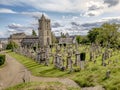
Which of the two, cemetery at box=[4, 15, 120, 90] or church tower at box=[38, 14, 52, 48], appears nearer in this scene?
cemetery at box=[4, 15, 120, 90]

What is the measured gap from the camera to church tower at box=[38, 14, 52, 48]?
9394cm

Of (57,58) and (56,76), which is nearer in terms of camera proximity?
(56,76)

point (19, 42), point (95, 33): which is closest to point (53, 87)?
point (95, 33)

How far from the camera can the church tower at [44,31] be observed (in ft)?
308

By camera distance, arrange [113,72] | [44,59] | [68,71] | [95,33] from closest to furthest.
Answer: [113,72] < [68,71] < [44,59] < [95,33]

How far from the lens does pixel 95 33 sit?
9231cm

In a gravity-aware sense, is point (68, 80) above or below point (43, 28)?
below

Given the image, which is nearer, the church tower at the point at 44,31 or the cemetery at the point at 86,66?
the cemetery at the point at 86,66

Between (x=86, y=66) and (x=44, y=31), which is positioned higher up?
(x=44, y=31)

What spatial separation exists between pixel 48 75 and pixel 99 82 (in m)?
9.01

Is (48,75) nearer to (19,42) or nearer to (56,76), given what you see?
(56,76)

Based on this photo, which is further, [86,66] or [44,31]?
[44,31]

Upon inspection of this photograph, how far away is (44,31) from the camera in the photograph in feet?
308

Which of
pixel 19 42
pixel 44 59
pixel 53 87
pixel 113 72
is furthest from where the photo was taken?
pixel 19 42
